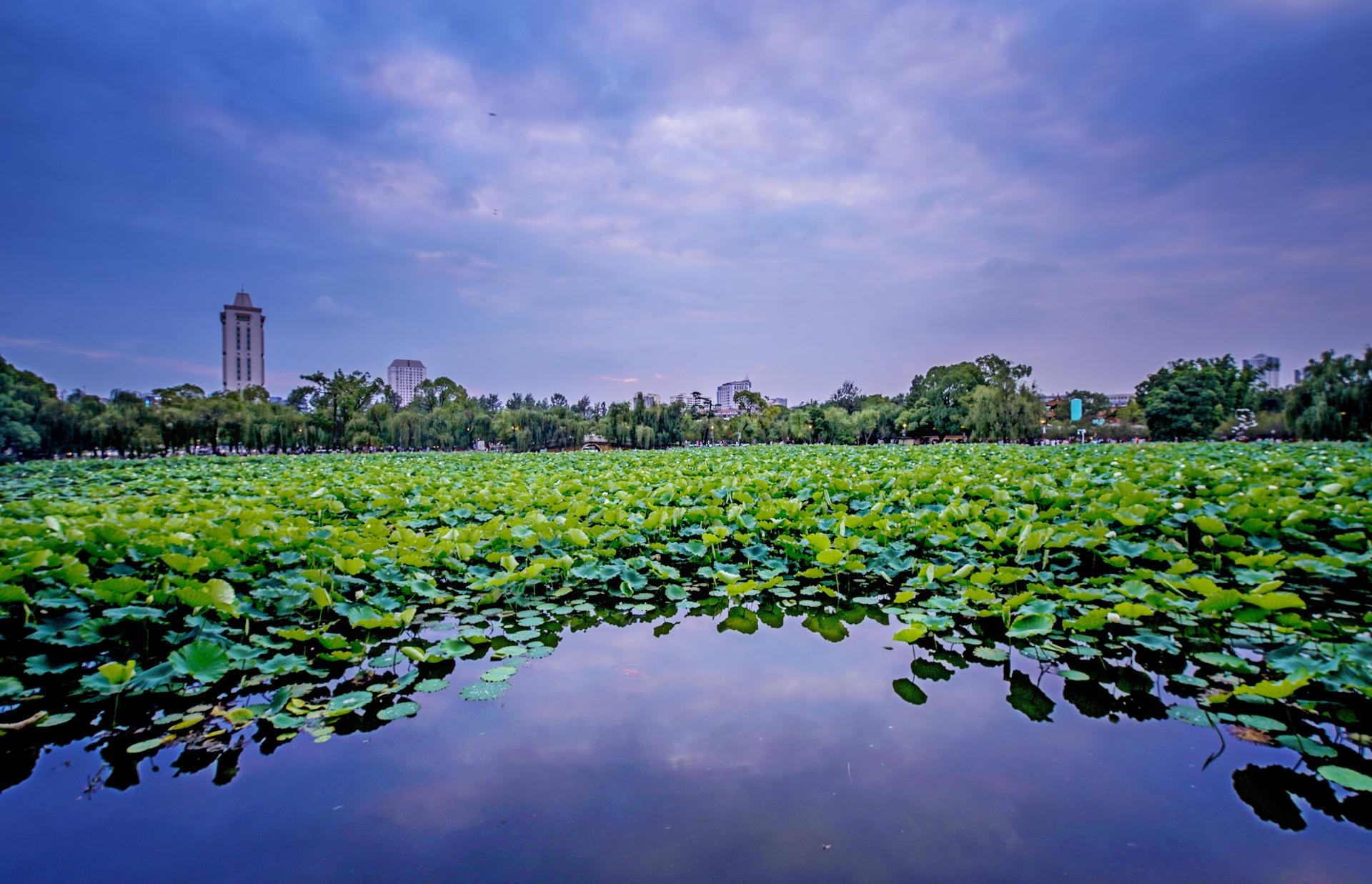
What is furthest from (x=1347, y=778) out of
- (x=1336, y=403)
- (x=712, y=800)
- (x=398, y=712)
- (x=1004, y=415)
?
(x=1004, y=415)

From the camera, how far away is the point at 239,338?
4461 inches

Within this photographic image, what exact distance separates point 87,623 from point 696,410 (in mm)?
66029

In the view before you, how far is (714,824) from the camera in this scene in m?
1.86

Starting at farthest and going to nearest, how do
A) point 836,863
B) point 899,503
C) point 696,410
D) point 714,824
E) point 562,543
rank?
point 696,410
point 899,503
point 562,543
point 714,824
point 836,863

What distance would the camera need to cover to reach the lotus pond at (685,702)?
1776mm

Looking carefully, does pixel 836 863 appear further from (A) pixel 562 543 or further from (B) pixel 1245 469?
(B) pixel 1245 469

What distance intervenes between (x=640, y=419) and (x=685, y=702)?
44.6 meters

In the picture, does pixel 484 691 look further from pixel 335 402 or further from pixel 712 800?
pixel 335 402

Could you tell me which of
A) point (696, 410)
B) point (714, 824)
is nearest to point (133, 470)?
point (714, 824)

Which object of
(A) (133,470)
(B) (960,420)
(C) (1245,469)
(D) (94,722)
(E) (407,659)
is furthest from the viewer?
(B) (960,420)

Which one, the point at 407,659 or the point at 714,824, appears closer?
the point at 714,824

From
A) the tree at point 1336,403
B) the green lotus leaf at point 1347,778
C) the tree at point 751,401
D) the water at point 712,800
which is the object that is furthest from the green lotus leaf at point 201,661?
the tree at point 751,401

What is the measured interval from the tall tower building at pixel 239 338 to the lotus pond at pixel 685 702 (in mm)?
133021

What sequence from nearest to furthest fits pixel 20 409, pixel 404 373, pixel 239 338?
pixel 20 409, pixel 239 338, pixel 404 373
